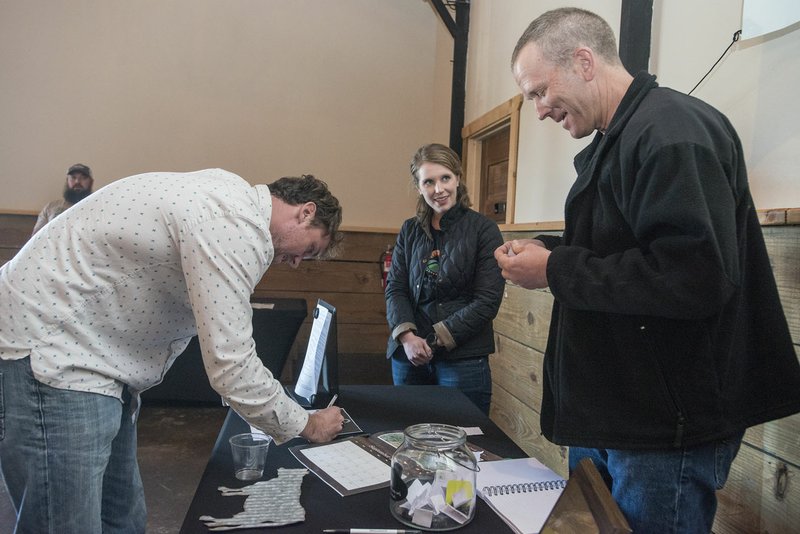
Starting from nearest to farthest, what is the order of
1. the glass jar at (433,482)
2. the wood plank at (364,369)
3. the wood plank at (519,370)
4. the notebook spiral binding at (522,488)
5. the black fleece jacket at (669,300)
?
the black fleece jacket at (669,300), the glass jar at (433,482), the notebook spiral binding at (522,488), the wood plank at (519,370), the wood plank at (364,369)

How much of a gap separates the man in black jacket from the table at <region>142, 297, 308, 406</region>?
2.54 m

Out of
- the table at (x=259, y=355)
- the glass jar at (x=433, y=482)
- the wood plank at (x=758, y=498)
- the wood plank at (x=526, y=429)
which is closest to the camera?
the glass jar at (x=433, y=482)

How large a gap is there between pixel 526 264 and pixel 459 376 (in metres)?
0.93

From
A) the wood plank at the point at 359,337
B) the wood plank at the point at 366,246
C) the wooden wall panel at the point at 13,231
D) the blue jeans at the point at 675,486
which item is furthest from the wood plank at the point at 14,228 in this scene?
the blue jeans at the point at 675,486

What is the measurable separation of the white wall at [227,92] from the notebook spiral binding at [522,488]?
3259 millimetres

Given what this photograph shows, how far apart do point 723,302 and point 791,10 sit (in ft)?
2.62

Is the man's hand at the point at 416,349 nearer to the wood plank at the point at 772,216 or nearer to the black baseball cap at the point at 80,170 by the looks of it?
the wood plank at the point at 772,216

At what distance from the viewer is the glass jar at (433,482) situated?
86 cm

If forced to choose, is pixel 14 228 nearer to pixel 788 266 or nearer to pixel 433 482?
pixel 433 482

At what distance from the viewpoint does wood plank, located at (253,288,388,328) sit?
159 inches

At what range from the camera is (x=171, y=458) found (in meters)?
2.74

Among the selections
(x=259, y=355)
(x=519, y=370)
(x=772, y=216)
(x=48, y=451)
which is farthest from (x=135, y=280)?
(x=259, y=355)

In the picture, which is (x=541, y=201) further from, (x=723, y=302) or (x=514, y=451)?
(x=723, y=302)

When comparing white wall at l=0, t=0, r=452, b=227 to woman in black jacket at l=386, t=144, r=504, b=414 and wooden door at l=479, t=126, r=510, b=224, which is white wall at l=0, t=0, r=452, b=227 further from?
woman in black jacket at l=386, t=144, r=504, b=414
